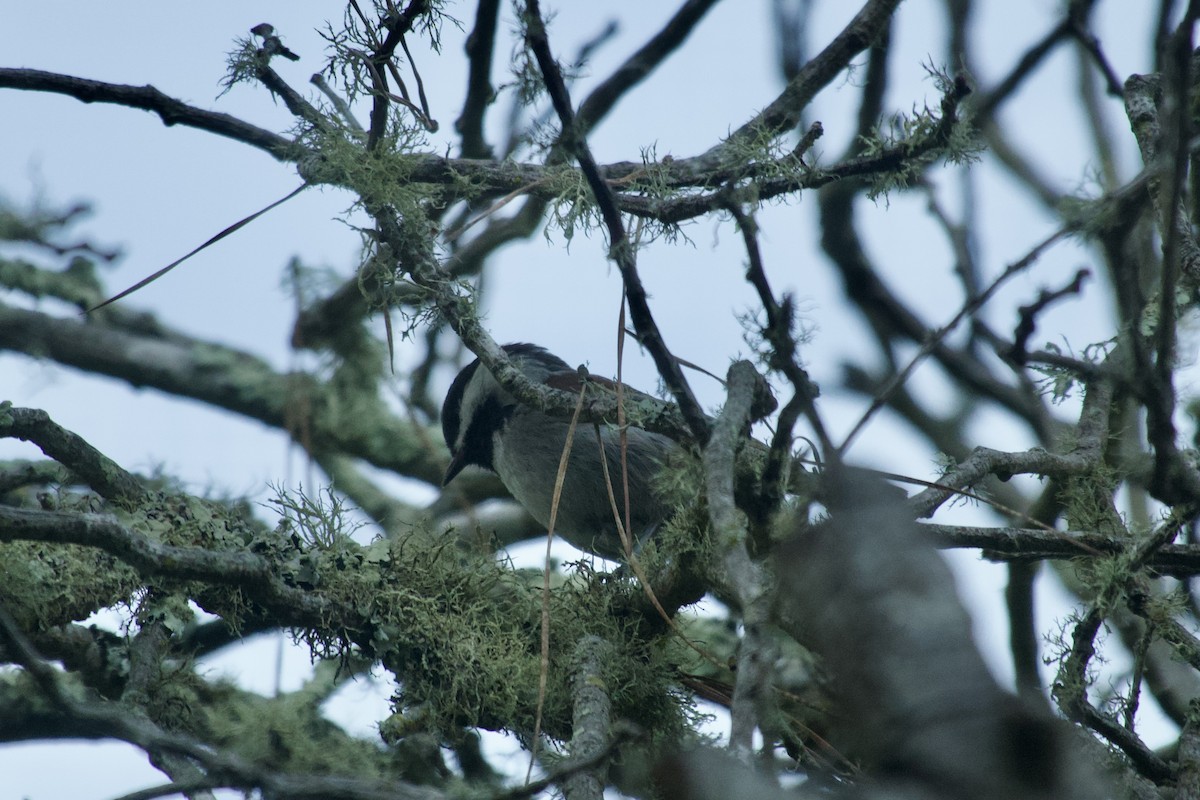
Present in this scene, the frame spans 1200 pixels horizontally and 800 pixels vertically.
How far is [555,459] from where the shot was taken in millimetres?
4316

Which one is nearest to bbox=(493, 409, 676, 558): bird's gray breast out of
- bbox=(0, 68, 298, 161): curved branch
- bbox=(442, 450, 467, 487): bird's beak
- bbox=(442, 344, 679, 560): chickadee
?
bbox=(442, 344, 679, 560): chickadee

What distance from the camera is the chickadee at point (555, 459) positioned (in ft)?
13.8

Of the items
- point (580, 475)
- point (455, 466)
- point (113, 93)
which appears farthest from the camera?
point (455, 466)

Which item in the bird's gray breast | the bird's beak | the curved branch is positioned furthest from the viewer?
the bird's beak

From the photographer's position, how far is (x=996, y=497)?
3723mm

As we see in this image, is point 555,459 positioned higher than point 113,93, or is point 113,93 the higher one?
point 555,459

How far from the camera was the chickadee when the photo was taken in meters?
4.20

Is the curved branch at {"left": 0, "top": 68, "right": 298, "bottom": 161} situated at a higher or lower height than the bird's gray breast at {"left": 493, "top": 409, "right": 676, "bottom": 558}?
lower

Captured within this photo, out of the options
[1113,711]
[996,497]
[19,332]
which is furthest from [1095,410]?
[19,332]

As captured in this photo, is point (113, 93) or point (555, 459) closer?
point (113, 93)

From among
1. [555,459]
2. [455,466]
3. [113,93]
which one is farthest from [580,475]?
[113,93]

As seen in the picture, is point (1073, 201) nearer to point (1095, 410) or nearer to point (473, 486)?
point (1095, 410)

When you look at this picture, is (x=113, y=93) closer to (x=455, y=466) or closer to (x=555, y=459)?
(x=555, y=459)

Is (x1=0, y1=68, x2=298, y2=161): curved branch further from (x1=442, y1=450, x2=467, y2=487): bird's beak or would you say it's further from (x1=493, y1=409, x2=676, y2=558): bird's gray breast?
(x1=442, y1=450, x2=467, y2=487): bird's beak
